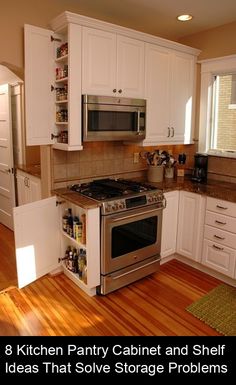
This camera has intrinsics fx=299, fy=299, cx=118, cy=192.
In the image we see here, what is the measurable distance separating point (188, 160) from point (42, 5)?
2354 millimetres

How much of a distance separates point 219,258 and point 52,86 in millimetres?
2287

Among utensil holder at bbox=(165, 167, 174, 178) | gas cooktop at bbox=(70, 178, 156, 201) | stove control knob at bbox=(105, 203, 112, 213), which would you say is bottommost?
stove control knob at bbox=(105, 203, 112, 213)

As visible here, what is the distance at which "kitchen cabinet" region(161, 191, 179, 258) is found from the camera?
316 centimetres

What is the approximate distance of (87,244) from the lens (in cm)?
256

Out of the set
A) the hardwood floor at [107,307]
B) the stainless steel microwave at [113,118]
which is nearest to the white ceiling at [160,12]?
the stainless steel microwave at [113,118]

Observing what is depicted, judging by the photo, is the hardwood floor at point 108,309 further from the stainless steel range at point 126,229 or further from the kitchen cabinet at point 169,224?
the kitchen cabinet at point 169,224

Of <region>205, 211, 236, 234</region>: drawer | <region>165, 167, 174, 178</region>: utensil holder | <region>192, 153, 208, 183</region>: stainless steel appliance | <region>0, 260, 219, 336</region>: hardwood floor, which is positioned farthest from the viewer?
<region>165, 167, 174, 178</region>: utensil holder

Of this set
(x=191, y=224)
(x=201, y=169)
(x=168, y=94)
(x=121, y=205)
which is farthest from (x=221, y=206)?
(x=168, y=94)

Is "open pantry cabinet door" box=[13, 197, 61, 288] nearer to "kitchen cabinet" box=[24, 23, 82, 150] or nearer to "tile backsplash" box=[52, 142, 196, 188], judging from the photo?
"tile backsplash" box=[52, 142, 196, 188]

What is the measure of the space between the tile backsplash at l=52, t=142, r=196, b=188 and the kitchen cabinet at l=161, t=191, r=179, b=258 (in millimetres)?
636

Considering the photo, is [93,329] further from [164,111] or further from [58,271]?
[164,111]

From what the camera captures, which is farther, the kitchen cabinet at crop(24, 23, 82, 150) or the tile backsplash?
the tile backsplash

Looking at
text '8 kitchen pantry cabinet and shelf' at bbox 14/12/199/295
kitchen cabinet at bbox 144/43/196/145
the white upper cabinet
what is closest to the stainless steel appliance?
kitchen cabinet at bbox 144/43/196/145
